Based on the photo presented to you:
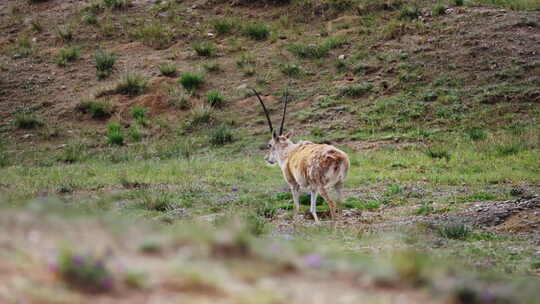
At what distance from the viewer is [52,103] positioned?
24.1 metres

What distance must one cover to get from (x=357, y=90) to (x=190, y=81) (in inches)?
246

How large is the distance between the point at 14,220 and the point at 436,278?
3.17 meters

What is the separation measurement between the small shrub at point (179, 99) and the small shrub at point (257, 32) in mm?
5315

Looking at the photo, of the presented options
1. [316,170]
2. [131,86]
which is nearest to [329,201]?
[316,170]

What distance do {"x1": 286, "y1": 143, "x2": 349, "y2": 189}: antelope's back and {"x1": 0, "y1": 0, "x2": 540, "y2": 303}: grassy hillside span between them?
0.80m

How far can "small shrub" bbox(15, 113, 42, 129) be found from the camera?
890 inches

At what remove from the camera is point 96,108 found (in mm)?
22922

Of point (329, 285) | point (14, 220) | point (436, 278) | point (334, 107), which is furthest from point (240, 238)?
point (334, 107)

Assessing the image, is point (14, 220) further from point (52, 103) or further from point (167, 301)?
point (52, 103)

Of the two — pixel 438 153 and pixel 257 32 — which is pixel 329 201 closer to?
pixel 438 153

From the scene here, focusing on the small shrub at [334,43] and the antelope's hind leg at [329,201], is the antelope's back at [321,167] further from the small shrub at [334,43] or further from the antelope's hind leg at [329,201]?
the small shrub at [334,43]

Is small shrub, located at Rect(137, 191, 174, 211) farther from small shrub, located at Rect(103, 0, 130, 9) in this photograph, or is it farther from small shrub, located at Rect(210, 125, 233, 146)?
small shrub, located at Rect(103, 0, 130, 9)

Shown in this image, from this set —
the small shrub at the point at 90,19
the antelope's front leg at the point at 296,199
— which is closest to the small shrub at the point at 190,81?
the small shrub at the point at 90,19

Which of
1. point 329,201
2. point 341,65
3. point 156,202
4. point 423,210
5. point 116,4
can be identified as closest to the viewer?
point 329,201
